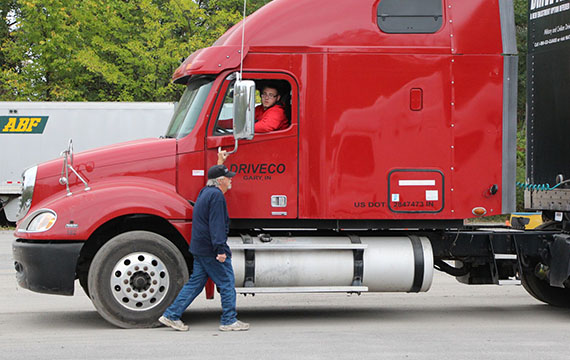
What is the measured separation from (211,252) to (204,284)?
37 cm

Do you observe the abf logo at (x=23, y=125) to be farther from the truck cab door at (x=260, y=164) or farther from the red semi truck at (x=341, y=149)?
the truck cab door at (x=260, y=164)

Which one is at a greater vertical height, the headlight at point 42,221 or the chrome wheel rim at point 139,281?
the headlight at point 42,221


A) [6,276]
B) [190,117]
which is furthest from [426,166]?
[6,276]

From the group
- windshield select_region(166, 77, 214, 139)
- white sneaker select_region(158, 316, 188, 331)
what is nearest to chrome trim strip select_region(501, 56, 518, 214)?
windshield select_region(166, 77, 214, 139)

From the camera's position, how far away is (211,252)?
8562 millimetres

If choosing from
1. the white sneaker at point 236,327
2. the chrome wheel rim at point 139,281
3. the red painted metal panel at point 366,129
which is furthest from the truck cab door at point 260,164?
the white sneaker at point 236,327

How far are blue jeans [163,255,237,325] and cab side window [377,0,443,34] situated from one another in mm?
3006

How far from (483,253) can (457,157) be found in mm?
1119

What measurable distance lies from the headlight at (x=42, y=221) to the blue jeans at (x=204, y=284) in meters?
1.43

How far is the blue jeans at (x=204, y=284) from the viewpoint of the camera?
8.58 metres

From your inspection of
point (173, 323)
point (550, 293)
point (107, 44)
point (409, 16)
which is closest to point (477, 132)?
point (409, 16)

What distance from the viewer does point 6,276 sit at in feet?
43.3

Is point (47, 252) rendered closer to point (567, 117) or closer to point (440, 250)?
point (440, 250)

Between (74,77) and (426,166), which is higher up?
(74,77)
